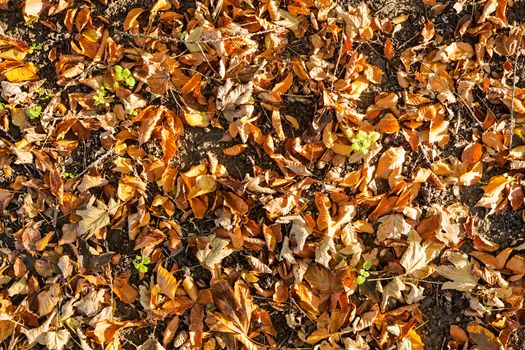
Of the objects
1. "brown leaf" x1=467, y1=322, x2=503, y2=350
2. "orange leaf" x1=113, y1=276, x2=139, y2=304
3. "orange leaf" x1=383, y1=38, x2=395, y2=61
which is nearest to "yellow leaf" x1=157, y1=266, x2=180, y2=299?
"orange leaf" x1=113, y1=276, x2=139, y2=304

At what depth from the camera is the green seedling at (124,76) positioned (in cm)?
269

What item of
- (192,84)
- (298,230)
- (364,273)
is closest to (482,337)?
(364,273)

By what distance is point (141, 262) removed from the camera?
2.67 m

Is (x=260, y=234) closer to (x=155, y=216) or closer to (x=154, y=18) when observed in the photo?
(x=155, y=216)

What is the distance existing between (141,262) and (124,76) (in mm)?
984

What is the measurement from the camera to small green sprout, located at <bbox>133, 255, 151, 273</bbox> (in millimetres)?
2643

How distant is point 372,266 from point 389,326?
31cm

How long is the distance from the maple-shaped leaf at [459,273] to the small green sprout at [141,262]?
1.51 m

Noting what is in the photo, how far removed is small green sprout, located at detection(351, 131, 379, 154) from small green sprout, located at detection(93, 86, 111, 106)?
1.32 m

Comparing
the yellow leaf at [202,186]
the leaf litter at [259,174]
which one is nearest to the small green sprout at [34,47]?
the leaf litter at [259,174]

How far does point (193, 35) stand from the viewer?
2717 millimetres

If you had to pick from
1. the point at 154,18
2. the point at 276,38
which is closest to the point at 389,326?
the point at 276,38

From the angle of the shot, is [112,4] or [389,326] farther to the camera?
[112,4]

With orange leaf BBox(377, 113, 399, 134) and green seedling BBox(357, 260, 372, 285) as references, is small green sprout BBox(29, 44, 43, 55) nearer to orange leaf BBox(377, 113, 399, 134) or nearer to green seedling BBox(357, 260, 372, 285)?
orange leaf BBox(377, 113, 399, 134)
